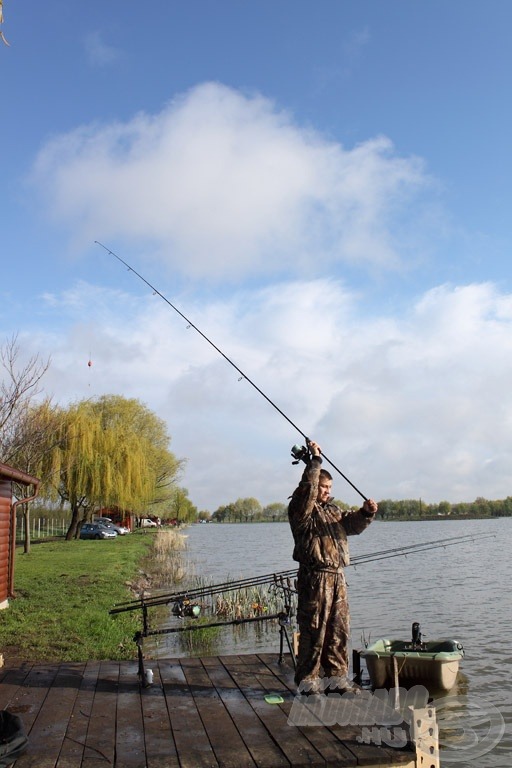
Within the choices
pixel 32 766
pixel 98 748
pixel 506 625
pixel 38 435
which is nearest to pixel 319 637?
pixel 98 748

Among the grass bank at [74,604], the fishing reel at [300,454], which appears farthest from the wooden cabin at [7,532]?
the fishing reel at [300,454]

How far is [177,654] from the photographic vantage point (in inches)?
456

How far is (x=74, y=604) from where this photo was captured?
1430cm

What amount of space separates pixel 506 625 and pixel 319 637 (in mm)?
11779

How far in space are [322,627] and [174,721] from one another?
1.46 meters

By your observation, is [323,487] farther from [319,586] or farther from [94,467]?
A: [94,467]

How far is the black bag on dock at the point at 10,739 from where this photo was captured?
448 centimetres

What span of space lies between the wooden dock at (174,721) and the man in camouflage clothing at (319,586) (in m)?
0.47

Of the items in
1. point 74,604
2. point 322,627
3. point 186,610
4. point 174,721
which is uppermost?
point 322,627

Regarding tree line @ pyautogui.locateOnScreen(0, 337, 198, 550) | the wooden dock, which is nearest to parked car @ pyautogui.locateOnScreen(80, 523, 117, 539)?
tree line @ pyautogui.locateOnScreen(0, 337, 198, 550)

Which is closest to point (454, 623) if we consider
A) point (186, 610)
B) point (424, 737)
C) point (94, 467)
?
point (186, 610)

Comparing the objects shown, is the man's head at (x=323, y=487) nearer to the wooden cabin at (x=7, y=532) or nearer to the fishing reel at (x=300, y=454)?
the fishing reel at (x=300, y=454)

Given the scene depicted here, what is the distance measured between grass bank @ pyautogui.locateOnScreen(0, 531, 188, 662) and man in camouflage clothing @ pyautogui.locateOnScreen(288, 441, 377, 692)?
13.8 ft

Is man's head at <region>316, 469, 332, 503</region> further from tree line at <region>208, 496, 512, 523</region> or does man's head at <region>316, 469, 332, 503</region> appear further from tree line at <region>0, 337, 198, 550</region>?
tree line at <region>208, 496, 512, 523</region>
